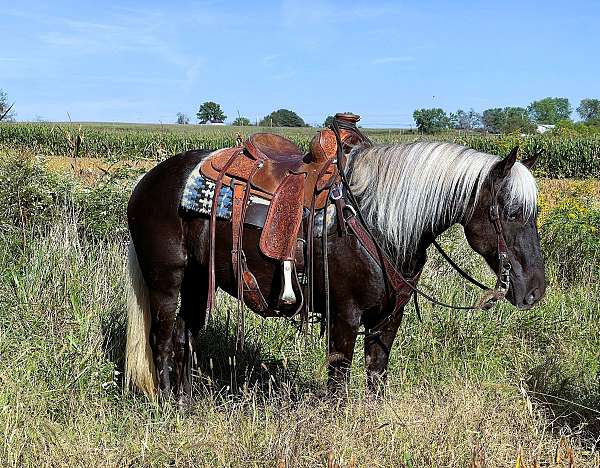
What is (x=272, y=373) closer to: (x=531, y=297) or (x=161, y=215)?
(x=161, y=215)

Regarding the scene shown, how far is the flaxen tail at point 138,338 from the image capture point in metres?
4.28

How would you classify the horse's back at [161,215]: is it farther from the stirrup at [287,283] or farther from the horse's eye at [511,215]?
the horse's eye at [511,215]

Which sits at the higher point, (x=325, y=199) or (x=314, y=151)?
(x=314, y=151)

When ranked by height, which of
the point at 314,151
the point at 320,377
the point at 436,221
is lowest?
the point at 320,377

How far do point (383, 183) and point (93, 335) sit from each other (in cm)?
245

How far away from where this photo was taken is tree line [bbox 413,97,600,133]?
34.3m

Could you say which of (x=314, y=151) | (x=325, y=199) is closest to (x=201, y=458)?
(x=325, y=199)

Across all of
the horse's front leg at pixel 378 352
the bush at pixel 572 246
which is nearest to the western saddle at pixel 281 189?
the horse's front leg at pixel 378 352

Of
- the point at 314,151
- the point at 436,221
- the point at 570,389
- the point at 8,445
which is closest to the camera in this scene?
the point at 8,445

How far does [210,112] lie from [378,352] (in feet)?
214

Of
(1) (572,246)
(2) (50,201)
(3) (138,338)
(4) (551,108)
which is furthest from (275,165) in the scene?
(4) (551,108)

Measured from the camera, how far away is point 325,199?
347 cm

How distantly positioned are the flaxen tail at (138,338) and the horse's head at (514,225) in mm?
2282

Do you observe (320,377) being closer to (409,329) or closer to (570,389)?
(409,329)
